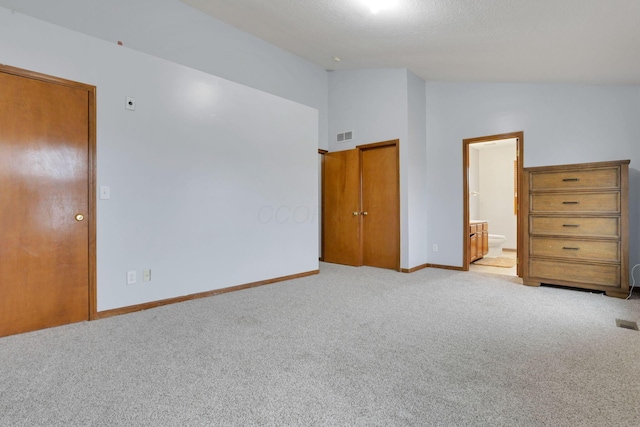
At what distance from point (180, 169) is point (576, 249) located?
4.29m

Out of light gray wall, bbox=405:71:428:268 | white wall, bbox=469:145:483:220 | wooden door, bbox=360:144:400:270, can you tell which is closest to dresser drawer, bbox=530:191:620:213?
light gray wall, bbox=405:71:428:268

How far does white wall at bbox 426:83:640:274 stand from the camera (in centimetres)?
351

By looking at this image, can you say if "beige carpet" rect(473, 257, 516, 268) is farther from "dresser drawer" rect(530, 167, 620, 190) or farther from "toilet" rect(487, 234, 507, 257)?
"dresser drawer" rect(530, 167, 620, 190)

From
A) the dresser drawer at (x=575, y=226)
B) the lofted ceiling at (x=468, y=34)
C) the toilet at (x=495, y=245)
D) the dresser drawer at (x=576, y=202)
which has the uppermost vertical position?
the lofted ceiling at (x=468, y=34)

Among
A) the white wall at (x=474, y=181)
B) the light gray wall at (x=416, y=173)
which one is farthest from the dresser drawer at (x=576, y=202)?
the white wall at (x=474, y=181)

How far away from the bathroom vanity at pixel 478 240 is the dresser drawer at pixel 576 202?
5.38ft

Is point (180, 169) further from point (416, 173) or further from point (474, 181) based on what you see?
point (474, 181)

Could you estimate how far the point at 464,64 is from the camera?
3.88m

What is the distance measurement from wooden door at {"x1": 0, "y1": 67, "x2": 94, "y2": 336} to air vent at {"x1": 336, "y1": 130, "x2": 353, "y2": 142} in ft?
11.6

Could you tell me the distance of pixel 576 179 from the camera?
3396 mm

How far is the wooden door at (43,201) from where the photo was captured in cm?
232

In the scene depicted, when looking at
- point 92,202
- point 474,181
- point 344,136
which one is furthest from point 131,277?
point 474,181

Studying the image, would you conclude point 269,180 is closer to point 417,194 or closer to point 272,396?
point 417,194

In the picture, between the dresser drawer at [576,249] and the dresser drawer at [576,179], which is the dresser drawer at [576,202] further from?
the dresser drawer at [576,249]
